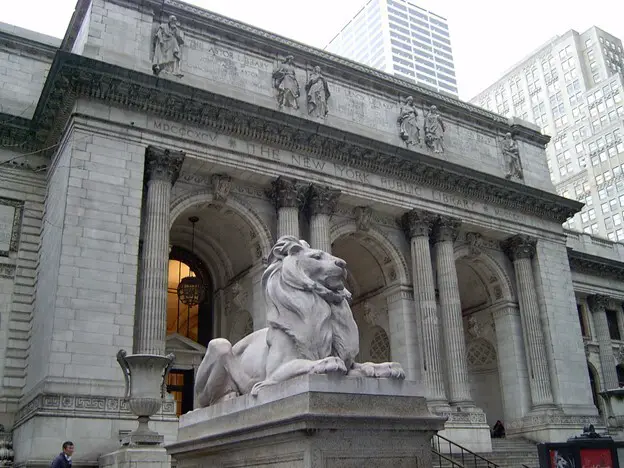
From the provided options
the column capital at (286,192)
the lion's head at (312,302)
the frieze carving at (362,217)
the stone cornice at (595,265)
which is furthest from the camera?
the stone cornice at (595,265)

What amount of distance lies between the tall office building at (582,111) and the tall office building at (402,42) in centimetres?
5401

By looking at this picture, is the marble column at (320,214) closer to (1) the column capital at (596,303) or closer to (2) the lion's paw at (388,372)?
(2) the lion's paw at (388,372)

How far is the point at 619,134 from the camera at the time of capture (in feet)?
243

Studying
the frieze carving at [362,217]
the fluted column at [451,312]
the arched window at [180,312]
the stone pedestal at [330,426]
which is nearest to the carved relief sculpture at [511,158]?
the fluted column at [451,312]

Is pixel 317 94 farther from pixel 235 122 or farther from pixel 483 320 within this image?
pixel 483 320

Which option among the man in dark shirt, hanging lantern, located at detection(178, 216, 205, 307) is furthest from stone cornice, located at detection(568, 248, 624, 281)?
the man in dark shirt

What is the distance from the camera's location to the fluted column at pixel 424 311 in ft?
81.8

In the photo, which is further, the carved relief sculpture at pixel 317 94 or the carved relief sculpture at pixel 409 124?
the carved relief sculpture at pixel 409 124

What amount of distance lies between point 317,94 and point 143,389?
604 inches

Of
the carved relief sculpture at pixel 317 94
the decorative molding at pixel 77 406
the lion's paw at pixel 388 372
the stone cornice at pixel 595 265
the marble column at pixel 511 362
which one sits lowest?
the lion's paw at pixel 388 372

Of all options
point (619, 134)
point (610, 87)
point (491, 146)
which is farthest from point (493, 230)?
point (610, 87)

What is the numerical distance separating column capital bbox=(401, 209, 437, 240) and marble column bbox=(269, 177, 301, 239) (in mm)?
5591

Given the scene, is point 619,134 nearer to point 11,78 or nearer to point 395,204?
point 395,204

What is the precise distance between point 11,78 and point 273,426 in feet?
75.2
